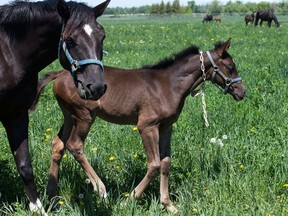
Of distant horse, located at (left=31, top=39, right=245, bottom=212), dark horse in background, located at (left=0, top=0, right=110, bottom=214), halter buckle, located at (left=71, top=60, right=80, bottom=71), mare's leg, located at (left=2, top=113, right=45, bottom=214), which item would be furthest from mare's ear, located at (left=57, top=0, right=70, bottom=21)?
distant horse, located at (left=31, top=39, right=245, bottom=212)

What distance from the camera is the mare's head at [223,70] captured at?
540 cm

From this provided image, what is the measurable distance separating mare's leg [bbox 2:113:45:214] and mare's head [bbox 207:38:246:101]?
2072 millimetres

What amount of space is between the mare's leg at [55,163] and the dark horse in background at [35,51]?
0.38 m

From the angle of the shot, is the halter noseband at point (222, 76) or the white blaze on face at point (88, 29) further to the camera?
the halter noseband at point (222, 76)

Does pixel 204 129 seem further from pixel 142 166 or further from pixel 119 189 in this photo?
pixel 119 189

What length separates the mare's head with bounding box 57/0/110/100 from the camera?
3.84 meters

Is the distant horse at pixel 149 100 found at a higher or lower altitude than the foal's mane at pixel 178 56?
lower

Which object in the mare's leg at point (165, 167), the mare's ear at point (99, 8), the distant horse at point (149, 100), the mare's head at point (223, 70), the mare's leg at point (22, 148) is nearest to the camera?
the mare's ear at point (99, 8)

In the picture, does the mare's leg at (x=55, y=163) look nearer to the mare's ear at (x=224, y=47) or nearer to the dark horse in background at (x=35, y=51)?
the dark horse in background at (x=35, y=51)

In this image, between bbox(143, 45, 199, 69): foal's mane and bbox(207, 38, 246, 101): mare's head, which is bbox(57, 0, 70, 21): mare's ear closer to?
bbox(143, 45, 199, 69): foal's mane

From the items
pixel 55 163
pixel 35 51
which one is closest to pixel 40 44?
pixel 35 51

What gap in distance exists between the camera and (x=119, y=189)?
531cm

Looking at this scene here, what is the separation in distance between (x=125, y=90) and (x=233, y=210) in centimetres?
183

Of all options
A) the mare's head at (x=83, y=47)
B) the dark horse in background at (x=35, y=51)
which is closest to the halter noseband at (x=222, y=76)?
the dark horse in background at (x=35, y=51)
